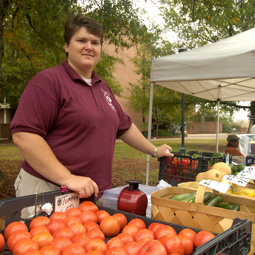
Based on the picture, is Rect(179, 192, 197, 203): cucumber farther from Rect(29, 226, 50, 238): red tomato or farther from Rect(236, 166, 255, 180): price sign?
Rect(29, 226, 50, 238): red tomato

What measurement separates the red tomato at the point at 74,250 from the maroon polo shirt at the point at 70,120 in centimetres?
78

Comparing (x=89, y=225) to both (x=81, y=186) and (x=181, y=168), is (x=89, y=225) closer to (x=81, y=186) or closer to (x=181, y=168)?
(x=81, y=186)

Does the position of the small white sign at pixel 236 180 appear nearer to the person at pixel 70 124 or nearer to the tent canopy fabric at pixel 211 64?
the person at pixel 70 124

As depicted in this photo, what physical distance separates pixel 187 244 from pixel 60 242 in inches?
20.2

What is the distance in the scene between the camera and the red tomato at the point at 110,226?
1.34 m

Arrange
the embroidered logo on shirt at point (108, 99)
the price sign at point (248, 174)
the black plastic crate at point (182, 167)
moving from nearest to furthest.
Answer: the price sign at point (248, 174)
the embroidered logo on shirt at point (108, 99)
the black plastic crate at point (182, 167)

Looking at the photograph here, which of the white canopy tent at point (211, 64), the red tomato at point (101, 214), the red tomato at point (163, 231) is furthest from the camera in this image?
the white canopy tent at point (211, 64)

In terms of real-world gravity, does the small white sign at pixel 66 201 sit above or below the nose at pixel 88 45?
below

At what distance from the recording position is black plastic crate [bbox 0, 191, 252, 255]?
3.31 ft

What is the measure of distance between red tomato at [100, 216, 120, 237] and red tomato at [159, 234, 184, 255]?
0.28 m

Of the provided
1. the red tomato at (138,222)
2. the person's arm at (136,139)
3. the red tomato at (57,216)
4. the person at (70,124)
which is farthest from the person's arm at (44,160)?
the person's arm at (136,139)

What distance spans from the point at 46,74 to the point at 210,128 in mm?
50879

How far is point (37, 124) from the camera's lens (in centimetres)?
166

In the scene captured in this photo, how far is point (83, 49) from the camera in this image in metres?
1.93
